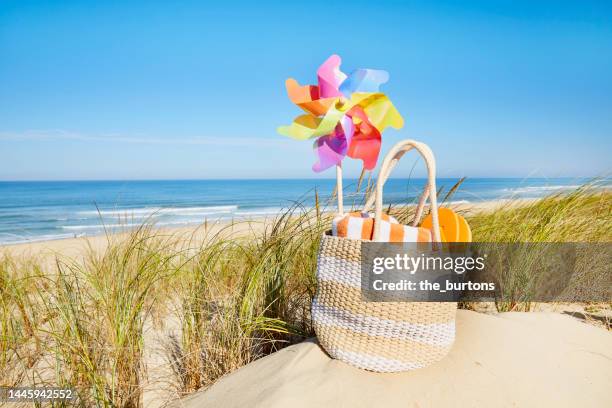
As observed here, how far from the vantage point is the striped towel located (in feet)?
6.08

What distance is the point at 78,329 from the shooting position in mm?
2127

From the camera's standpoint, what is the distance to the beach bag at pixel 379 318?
1.86 metres

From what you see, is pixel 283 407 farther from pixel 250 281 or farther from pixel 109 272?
pixel 109 272

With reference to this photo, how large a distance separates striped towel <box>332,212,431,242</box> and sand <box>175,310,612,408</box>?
2.05 feet

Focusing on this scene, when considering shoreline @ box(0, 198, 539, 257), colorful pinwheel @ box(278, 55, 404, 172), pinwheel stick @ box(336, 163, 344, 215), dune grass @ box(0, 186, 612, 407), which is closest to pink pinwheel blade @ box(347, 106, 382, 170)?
colorful pinwheel @ box(278, 55, 404, 172)

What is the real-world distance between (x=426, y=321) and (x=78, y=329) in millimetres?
1707

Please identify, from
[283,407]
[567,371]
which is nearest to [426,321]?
[283,407]

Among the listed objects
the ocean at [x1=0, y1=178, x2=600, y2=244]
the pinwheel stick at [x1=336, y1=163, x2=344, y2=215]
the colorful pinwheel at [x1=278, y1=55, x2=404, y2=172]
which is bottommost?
the ocean at [x1=0, y1=178, x2=600, y2=244]

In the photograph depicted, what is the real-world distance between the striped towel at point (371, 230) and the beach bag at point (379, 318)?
0.04 metres

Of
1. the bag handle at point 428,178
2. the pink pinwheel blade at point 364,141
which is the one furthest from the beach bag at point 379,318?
the pink pinwheel blade at point 364,141

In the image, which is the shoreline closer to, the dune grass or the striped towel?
the dune grass

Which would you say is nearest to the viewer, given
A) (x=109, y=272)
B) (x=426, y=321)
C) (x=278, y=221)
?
(x=426, y=321)

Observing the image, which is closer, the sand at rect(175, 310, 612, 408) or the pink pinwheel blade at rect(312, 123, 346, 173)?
the sand at rect(175, 310, 612, 408)

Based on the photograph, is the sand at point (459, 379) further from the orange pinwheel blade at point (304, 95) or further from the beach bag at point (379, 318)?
the orange pinwheel blade at point (304, 95)
